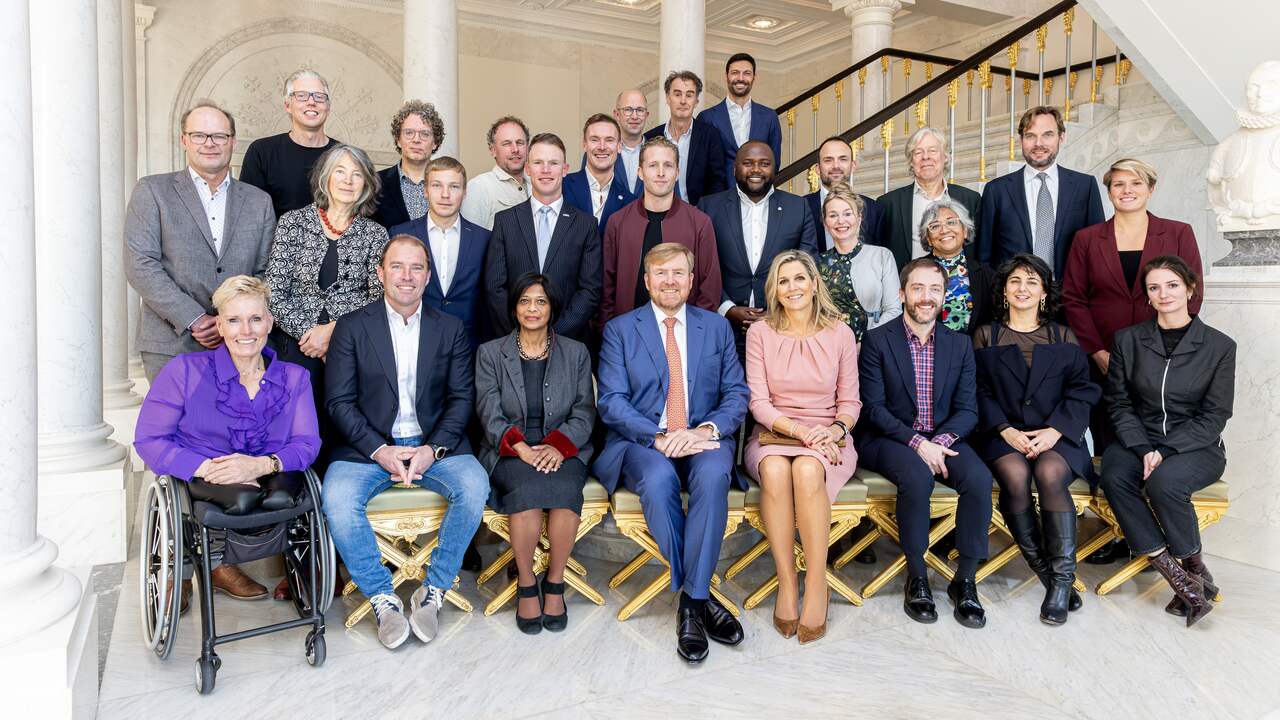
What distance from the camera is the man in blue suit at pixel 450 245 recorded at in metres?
3.77

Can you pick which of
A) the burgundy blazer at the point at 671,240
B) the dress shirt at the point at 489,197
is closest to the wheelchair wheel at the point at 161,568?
the burgundy blazer at the point at 671,240

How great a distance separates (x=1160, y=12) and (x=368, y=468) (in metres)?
5.37

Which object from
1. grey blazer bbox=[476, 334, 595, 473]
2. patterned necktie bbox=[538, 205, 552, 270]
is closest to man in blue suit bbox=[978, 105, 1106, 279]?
patterned necktie bbox=[538, 205, 552, 270]

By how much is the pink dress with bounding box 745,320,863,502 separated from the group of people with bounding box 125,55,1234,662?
1cm

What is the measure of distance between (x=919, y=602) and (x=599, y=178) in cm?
242

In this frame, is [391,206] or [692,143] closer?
[391,206]

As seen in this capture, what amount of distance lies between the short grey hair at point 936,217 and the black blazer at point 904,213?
30cm

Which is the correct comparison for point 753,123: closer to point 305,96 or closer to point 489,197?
point 489,197

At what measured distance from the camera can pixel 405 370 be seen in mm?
3455

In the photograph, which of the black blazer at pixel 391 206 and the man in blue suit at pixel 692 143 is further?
the man in blue suit at pixel 692 143

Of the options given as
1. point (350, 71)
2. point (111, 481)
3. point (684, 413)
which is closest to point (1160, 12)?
point (684, 413)

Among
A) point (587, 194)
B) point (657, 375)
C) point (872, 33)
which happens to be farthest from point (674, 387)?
point (872, 33)

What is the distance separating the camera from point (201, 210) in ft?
11.6

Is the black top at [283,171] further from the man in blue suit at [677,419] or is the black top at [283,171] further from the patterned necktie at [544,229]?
the man in blue suit at [677,419]
